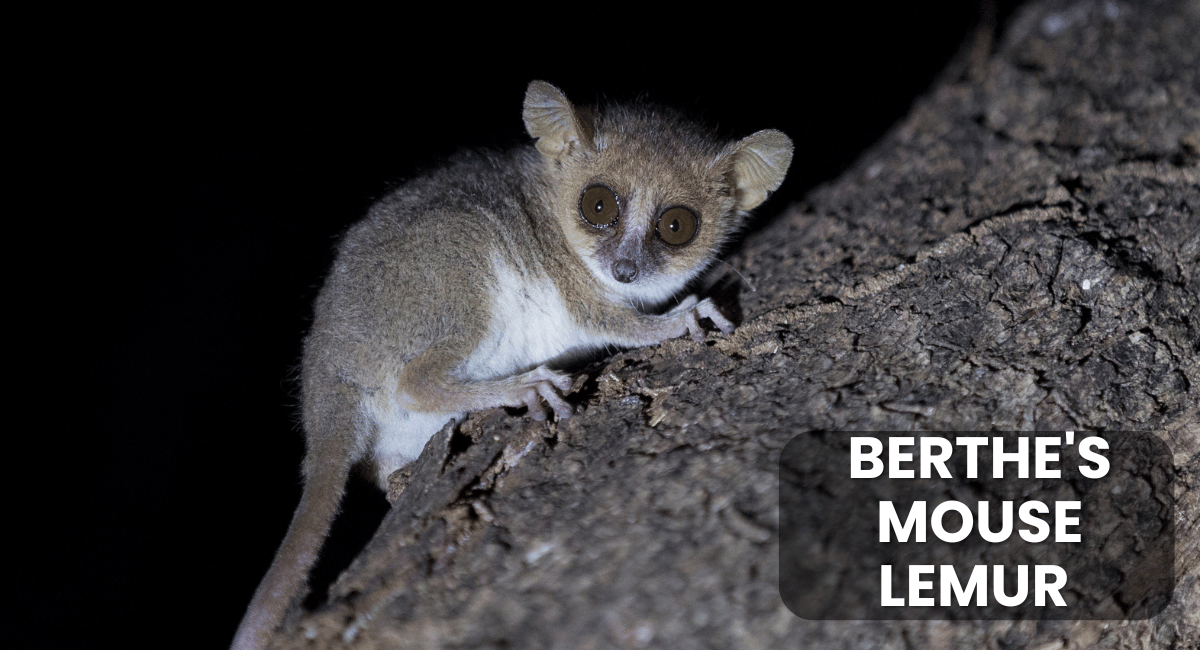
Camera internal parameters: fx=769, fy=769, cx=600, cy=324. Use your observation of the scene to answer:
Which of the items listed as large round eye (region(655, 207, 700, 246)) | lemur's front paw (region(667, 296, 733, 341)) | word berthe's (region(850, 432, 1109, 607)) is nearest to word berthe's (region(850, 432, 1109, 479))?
word berthe's (region(850, 432, 1109, 607))

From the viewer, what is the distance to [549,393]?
281cm

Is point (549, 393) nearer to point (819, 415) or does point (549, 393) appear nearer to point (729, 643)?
point (819, 415)

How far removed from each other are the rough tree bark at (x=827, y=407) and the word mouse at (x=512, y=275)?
0.27 metres

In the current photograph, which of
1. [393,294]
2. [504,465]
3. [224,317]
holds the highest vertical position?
[224,317]

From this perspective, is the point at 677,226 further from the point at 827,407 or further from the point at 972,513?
the point at 972,513

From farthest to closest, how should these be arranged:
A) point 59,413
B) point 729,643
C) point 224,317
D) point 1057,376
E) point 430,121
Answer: point 430,121 → point 224,317 → point 59,413 → point 1057,376 → point 729,643

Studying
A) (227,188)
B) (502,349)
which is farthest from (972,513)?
(227,188)

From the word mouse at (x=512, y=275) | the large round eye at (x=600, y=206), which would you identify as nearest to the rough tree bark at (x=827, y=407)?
the word mouse at (x=512, y=275)

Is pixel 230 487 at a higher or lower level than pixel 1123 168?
lower

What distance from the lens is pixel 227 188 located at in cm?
423

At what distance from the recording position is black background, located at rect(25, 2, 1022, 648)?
3.50m

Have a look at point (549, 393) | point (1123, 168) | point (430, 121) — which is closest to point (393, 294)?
point (549, 393)

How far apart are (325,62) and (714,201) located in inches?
98.3

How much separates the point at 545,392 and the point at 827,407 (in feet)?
3.26
